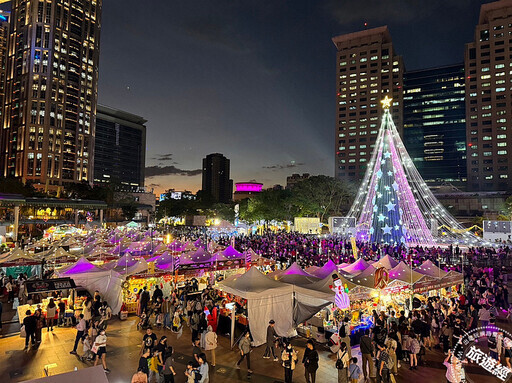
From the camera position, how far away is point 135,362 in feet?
30.9

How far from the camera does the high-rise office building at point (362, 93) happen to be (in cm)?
10562

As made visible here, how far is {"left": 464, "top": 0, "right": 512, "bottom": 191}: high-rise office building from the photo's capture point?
8581cm

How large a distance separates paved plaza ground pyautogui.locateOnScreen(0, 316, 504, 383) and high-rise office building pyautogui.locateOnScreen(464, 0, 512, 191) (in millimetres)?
93752

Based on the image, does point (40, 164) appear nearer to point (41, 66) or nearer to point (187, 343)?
point (41, 66)

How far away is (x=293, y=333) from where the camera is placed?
1115 cm

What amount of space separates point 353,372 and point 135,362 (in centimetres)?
592

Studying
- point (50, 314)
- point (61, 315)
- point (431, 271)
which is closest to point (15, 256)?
point (61, 315)

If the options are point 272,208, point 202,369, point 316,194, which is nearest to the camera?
point 202,369

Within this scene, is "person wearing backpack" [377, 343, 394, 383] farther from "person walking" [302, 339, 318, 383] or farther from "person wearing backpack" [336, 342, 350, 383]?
"person walking" [302, 339, 318, 383]

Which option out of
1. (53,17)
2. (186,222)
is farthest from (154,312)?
(53,17)

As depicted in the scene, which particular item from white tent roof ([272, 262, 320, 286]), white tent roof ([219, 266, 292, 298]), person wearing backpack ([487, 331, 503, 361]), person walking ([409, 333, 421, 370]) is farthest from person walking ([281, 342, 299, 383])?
person wearing backpack ([487, 331, 503, 361])

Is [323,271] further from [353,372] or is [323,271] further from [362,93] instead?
[362,93]

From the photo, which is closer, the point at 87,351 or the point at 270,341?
the point at 87,351

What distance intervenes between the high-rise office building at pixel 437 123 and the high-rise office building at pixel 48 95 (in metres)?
105
